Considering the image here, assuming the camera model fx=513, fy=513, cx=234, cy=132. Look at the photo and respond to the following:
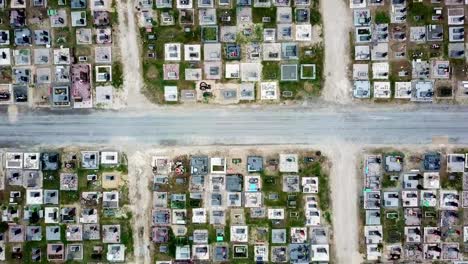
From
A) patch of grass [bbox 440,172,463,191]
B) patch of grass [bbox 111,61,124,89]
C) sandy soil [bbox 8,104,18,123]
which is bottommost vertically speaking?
patch of grass [bbox 440,172,463,191]

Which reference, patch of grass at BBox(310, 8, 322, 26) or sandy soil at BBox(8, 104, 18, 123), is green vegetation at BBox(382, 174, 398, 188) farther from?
sandy soil at BBox(8, 104, 18, 123)

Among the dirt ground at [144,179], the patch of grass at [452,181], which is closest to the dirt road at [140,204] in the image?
the dirt ground at [144,179]

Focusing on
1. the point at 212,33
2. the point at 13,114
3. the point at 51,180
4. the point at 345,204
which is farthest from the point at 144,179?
the point at 345,204

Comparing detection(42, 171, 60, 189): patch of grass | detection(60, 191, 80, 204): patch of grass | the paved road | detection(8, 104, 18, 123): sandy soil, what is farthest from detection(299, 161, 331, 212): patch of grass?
detection(8, 104, 18, 123): sandy soil

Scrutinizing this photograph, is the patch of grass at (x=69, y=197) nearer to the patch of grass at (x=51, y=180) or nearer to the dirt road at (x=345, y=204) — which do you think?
the patch of grass at (x=51, y=180)

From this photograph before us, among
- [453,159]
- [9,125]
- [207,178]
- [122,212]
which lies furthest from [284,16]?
[9,125]
